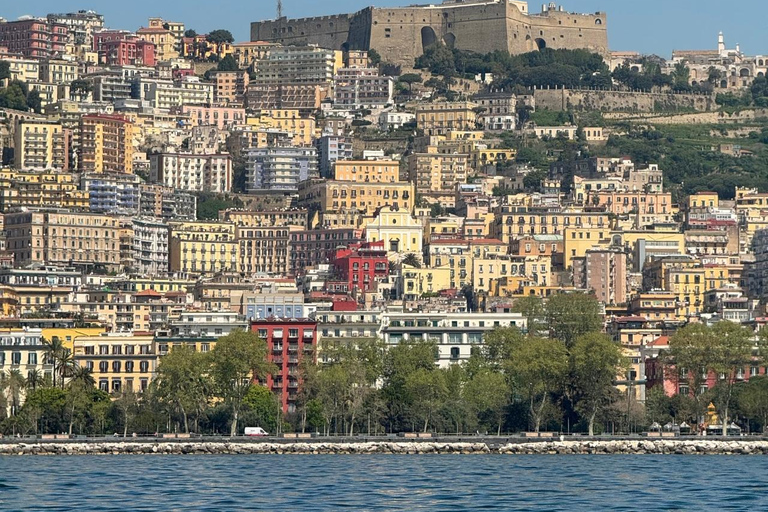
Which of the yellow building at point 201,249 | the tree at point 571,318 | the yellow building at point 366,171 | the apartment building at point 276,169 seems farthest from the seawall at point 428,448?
the apartment building at point 276,169

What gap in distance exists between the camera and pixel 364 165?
7008 inches

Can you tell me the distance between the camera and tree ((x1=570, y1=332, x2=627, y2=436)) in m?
104

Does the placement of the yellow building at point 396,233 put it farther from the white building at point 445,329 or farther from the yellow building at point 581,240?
the white building at point 445,329

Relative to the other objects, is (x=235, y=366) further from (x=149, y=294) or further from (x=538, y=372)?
(x=149, y=294)

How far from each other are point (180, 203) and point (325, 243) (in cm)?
1780

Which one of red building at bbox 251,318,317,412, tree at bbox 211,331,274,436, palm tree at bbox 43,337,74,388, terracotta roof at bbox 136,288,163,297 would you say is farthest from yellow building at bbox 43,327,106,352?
terracotta roof at bbox 136,288,163,297

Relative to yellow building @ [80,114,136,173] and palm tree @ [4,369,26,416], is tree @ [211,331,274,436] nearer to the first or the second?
palm tree @ [4,369,26,416]

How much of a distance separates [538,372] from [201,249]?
6326 cm

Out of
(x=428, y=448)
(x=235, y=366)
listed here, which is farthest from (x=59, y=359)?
(x=428, y=448)

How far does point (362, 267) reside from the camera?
149m

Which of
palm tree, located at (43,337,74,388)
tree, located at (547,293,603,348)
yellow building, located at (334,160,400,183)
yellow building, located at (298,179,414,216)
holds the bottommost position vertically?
palm tree, located at (43,337,74,388)

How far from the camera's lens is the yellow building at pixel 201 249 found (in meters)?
161

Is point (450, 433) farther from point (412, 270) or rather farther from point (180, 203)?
point (180, 203)

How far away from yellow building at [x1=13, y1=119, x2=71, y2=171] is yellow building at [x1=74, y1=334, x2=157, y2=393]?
66670 millimetres
